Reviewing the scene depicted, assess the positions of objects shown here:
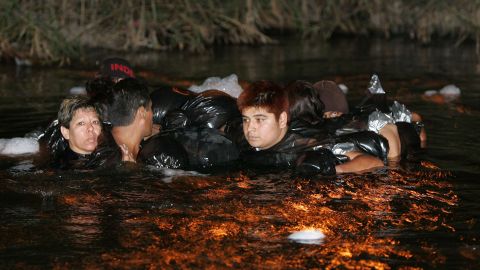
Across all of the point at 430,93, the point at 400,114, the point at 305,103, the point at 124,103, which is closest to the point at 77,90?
the point at 430,93

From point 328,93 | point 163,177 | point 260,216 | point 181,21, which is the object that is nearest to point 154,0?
point 181,21

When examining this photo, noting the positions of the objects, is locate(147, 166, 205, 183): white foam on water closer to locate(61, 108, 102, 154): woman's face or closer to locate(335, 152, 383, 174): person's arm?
locate(61, 108, 102, 154): woman's face

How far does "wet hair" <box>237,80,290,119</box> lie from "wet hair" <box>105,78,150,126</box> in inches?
30.8

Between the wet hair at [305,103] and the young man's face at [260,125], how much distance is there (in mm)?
294

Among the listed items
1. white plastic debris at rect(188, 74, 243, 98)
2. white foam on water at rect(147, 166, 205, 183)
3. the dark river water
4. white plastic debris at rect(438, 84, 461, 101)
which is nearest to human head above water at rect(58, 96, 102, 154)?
the dark river water

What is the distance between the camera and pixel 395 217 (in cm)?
568

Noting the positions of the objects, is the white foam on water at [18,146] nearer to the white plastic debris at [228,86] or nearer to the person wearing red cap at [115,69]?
the person wearing red cap at [115,69]

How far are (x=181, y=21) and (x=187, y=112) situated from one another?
9352 millimetres

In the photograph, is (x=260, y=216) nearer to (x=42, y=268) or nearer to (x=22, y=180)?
(x=42, y=268)

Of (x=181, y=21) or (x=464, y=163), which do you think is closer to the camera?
(x=464, y=163)

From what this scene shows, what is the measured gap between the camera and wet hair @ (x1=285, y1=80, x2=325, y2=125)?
718 centimetres

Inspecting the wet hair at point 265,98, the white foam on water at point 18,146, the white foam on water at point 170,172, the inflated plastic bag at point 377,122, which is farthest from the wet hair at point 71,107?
the inflated plastic bag at point 377,122

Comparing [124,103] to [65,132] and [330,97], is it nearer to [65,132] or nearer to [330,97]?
[65,132]

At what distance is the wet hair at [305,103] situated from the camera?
23.6 ft
